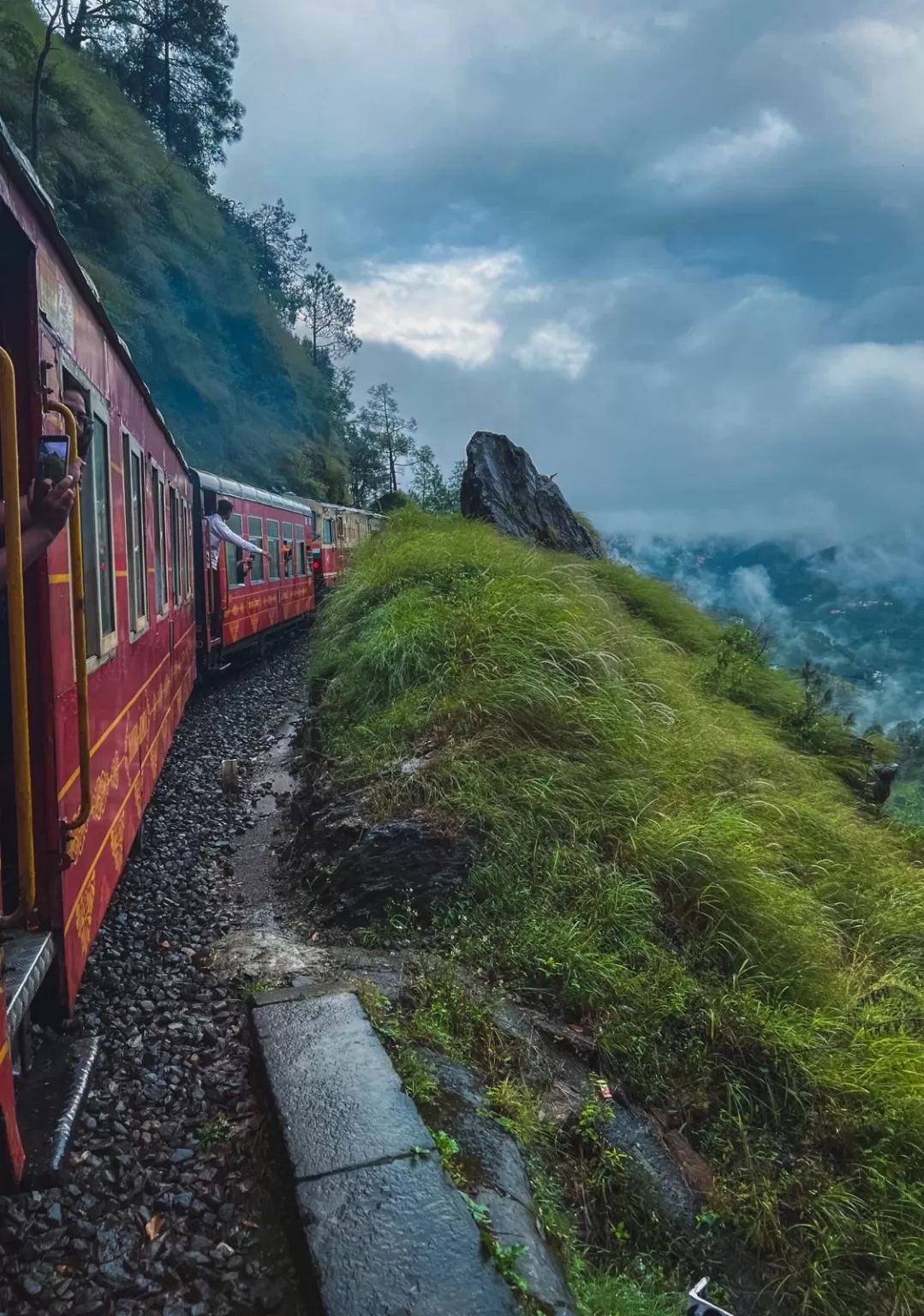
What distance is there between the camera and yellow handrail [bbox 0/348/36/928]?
189 centimetres

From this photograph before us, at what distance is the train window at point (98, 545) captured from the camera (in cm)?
335

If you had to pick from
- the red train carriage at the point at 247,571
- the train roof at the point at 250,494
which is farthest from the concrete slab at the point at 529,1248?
the train roof at the point at 250,494

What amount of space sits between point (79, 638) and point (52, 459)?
0.76 metres

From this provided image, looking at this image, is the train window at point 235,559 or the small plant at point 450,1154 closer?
the small plant at point 450,1154

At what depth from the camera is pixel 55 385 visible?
2.80m

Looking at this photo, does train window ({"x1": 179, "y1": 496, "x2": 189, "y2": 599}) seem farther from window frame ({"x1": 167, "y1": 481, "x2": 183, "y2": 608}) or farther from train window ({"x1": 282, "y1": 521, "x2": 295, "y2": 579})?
train window ({"x1": 282, "y1": 521, "x2": 295, "y2": 579})

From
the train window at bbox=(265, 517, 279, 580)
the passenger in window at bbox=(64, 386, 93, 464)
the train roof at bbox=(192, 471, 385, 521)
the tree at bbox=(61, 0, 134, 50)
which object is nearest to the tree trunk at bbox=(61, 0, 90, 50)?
the tree at bbox=(61, 0, 134, 50)

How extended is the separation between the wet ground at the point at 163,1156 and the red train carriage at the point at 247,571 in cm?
578

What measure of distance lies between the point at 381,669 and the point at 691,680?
10.4 ft

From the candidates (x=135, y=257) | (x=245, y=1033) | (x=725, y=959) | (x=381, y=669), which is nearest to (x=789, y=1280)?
(x=725, y=959)

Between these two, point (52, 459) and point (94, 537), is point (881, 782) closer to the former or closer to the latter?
point (94, 537)

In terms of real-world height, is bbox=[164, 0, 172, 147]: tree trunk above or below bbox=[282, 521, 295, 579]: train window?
above

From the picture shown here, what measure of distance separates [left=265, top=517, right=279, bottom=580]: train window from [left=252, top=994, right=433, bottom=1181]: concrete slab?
1091 centimetres

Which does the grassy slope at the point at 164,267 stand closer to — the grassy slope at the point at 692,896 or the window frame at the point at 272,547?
the window frame at the point at 272,547
